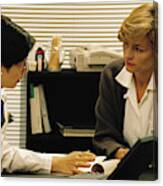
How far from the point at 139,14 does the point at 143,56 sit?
0.62 feet

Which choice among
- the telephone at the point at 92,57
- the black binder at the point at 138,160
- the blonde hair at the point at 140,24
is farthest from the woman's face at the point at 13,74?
the black binder at the point at 138,160

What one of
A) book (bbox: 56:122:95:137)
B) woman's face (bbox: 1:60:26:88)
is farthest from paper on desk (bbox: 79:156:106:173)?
woman's face (bbox: 1:60:26:88)

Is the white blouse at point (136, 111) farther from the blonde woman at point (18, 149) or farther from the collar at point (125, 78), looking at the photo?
the blonde woman at point (18, 149)

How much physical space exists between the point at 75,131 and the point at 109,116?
6.7 inches

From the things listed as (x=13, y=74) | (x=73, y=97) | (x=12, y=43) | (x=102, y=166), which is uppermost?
(x=12, y=43)

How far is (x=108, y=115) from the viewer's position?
2.34 m

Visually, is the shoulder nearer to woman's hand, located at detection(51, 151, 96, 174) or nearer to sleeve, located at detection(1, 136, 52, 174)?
Result: woman's hand, located at detection(51, 151, 96, 174)

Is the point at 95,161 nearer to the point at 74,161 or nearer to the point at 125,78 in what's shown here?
the point at 74,161

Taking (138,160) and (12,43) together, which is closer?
(138,160)

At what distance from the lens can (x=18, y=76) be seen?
239 centimetres

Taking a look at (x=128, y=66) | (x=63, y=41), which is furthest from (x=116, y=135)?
(x=63, y=41)

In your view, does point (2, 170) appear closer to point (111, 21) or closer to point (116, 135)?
point (116, 135)

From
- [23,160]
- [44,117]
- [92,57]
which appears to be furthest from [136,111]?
[23,160]

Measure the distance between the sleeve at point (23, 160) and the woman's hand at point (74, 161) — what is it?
5cm
